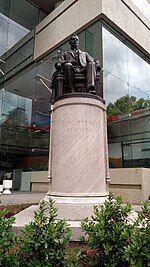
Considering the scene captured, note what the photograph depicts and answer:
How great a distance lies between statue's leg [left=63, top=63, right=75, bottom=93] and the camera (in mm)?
5941

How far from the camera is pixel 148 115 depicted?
1245 centimetres

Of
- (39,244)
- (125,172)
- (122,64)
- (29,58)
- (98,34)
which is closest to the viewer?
(39,244)

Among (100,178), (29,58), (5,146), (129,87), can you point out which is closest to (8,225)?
(100,178)

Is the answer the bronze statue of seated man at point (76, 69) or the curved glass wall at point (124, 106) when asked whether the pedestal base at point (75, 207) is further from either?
the curved glass wall at point (124, 106)

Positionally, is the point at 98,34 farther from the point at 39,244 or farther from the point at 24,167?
the point at 39,244

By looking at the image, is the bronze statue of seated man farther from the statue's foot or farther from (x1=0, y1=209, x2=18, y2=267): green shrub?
(x1=0, y1=209, x2=18, y2=267): green shrub

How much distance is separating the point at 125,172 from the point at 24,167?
587 cm

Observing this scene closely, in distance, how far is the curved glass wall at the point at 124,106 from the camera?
10906 millimetres

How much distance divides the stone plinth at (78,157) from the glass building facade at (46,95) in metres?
5.40

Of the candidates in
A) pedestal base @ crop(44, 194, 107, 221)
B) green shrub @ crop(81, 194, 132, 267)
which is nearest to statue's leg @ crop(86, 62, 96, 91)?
pedestal base @ crop(44, 194, 107, 221)

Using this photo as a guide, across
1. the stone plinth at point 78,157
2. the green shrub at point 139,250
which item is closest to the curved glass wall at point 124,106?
the stone plinth at point 78,157

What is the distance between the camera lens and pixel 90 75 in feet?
19.5

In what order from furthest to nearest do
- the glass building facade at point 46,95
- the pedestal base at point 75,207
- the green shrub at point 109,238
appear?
the glass building facade at point 46,95 → the pedestal base at point 75,207 → the green shrub at point 109,238

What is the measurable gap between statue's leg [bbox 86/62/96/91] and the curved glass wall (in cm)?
528
